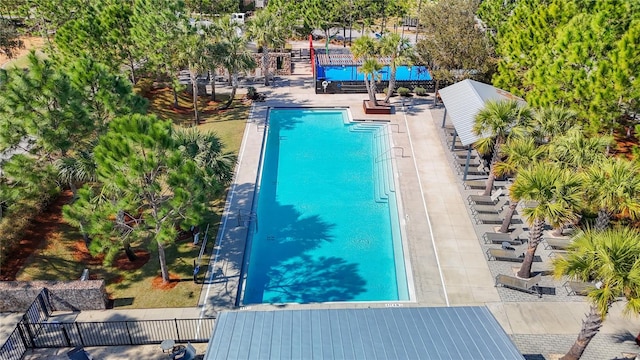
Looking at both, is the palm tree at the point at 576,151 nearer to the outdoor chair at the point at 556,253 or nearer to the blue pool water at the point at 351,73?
the outdoor chair at the point at 556,253

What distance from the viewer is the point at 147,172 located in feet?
51.1

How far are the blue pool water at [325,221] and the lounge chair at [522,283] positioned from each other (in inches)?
169

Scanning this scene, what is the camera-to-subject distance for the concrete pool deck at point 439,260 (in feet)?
57.1

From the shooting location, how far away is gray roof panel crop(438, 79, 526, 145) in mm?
26688

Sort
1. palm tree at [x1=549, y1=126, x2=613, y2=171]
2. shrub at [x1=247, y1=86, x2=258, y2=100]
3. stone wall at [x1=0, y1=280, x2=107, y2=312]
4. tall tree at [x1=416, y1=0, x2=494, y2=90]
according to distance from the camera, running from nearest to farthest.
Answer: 1. stone wall at [x1=0, y1=280, x2=107, y2=312]
2. palm tree at [x1=549, y1=126, x2=613, y2=171]
3. tall tree at [x1=416, y1=0, x2=494, y2=90]
4. shrub at [x1=247, y1=86, x2=258, y2=100]

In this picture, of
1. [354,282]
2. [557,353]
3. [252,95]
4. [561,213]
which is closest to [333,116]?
[252,95]

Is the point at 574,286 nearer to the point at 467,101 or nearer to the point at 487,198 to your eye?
the point at 487,198

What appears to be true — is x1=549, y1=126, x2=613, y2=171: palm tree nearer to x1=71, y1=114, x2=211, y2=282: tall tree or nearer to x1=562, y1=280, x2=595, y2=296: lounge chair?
x1=562, y1=280, x2=595, y2=296: lounge chair

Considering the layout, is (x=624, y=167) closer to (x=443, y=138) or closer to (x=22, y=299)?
(x=443, y=138)

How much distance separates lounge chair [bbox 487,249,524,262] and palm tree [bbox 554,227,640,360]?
261 inches

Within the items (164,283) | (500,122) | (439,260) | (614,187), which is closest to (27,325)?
(164,283)

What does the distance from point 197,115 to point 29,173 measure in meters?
18.2

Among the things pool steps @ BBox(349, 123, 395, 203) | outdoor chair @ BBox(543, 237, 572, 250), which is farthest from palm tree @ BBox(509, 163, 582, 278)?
pool steps @ BBox(349, 123, 395, 203)

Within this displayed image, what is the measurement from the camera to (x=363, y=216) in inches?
993
